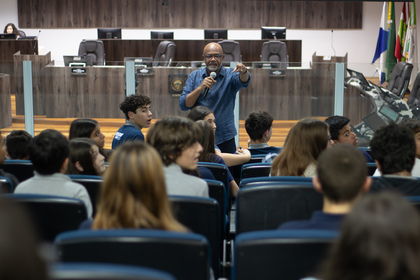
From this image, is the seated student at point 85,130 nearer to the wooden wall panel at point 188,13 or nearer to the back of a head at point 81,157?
the back of a head at point 81,157

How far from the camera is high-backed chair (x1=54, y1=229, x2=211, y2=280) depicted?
148cm

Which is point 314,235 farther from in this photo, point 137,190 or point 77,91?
point 77,91

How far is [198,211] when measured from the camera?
211cm

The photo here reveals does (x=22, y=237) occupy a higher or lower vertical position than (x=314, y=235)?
higher

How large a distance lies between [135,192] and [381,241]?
88 cm

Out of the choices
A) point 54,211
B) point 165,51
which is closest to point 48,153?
point 54,211

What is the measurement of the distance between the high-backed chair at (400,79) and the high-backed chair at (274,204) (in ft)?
14.5

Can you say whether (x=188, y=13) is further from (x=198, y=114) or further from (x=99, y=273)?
(x=99, y=273)

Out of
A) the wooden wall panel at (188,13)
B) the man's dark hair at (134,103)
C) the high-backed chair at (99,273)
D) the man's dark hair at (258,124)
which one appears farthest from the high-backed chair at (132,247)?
the wooden wall panel at (188,13)

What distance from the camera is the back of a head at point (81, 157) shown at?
2871 millimetres

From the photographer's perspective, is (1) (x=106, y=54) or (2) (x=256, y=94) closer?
(2) (x=256, y=94)

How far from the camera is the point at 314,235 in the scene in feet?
4.89

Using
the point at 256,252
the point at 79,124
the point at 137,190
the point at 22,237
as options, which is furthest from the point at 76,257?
the point at 79,124

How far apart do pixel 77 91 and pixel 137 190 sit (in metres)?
4.98
